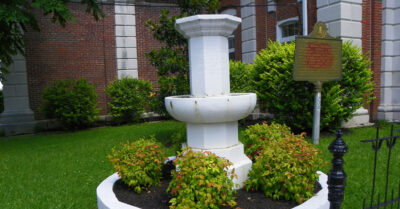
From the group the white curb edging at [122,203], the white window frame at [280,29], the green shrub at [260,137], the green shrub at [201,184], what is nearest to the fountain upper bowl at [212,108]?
the green shrub at [201,184]

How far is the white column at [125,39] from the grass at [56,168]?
3653 mm

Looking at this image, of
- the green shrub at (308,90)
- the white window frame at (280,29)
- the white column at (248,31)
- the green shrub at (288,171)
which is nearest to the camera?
the green shrub at (288,171)

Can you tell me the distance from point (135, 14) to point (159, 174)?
11215mm

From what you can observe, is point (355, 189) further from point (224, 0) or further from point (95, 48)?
point (224, 0)

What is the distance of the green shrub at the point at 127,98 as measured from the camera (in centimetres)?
1284

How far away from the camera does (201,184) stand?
301cm

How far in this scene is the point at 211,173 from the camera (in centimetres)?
315

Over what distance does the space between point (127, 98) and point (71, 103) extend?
7.24ft

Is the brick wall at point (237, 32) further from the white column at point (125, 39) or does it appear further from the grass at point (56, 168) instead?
the grass at point (56, 168)

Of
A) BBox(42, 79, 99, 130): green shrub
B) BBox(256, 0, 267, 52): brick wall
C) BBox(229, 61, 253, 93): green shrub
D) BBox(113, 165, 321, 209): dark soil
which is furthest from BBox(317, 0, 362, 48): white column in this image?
BBox(42, 79, 99, 130): green shrub

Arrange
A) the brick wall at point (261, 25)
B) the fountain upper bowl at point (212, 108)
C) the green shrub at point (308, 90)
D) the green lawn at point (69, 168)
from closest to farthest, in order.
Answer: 1. the fountain upper bowl at point (212, 108)
2. the green lawn at point (69, 168)
3. the green shrub at point (308, 90)
4. the brick wall at point (261, 25)

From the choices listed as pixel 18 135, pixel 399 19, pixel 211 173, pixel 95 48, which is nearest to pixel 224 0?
pixel 95 48

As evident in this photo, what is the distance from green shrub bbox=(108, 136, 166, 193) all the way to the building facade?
→ 749 cm

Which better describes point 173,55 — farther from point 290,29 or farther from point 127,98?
point 290,29
